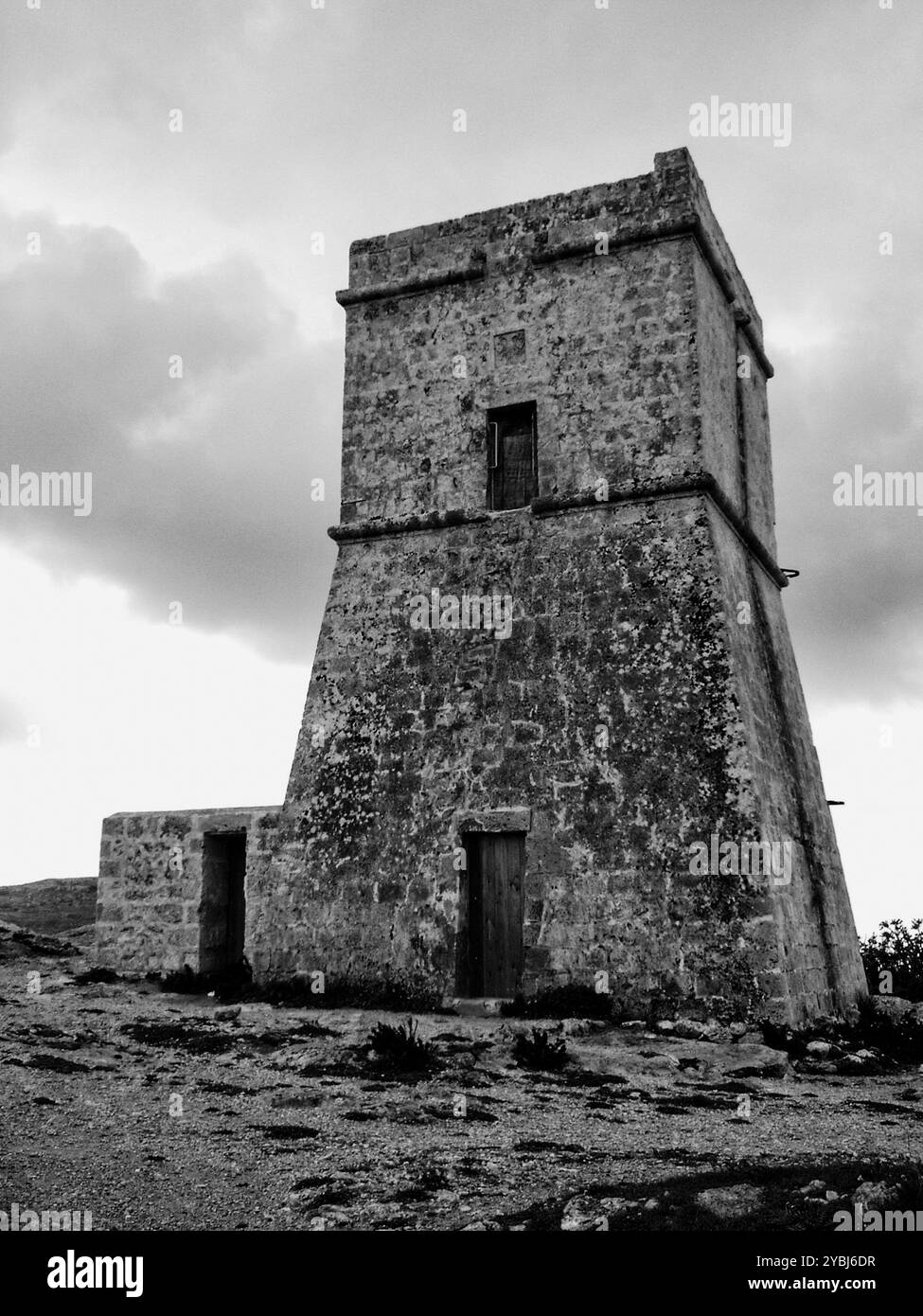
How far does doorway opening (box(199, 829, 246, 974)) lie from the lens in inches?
565

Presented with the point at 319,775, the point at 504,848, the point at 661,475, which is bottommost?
the point at 504,848

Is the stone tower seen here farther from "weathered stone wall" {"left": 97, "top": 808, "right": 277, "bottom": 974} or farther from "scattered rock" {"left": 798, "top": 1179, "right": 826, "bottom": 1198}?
"scattered rock" {"left": 798, "top": 1179, "right": 826, "bottom": 1198}

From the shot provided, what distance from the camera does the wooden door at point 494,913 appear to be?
1266 cm

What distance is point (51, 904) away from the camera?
1920 cm

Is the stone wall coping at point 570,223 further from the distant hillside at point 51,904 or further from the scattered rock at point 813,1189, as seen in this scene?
the scattered rock at point 813,1189

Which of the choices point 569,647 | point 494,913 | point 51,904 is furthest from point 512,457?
point 51,904

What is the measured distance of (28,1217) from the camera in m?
5.43

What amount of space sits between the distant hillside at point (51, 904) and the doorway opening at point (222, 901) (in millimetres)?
4725

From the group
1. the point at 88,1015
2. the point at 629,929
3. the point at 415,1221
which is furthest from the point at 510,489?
the point at 415,1221

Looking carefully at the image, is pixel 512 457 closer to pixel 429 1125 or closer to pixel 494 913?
pixel 494 913

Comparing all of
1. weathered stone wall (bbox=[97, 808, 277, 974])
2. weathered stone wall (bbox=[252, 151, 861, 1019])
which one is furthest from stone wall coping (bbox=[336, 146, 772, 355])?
weathered stone wall (bbox=[97, 808, 277, 974])
